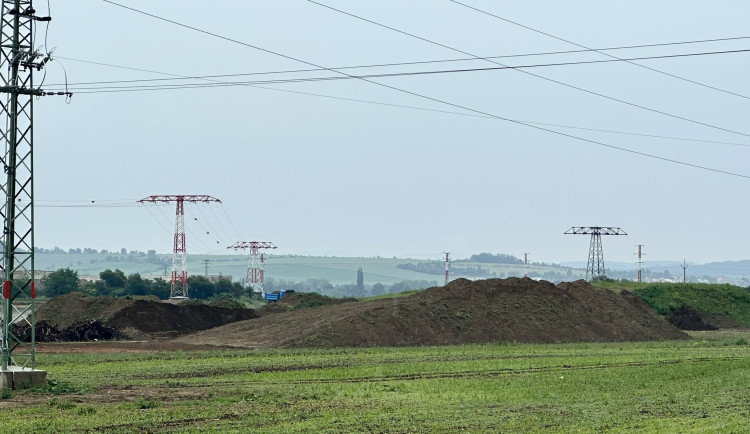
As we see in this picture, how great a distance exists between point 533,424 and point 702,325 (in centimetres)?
8954

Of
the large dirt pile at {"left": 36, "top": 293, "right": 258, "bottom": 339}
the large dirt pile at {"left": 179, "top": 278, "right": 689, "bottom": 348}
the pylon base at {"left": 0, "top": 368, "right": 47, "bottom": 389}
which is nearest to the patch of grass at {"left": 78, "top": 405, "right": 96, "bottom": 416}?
the pylon base at {"left": 0, "top": 368, "right": 47, "bottom": 389}

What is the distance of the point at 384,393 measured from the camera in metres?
39.4

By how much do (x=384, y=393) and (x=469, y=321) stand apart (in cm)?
4473

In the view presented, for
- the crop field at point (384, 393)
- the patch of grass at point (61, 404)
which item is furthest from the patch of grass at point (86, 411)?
the patch of grass at point (61, 404)

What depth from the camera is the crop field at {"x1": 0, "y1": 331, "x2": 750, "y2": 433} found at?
2934 centimetres

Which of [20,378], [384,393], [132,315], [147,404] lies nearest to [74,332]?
[132,315]

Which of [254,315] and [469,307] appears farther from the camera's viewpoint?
[254,315]

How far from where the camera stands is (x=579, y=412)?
106 ft

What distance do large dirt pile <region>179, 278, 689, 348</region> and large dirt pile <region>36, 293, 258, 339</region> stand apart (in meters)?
13.4

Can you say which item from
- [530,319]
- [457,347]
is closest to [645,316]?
[530,319]

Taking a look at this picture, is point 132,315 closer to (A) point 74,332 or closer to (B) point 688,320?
(A) point 74,332

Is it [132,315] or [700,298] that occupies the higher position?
[700,298]

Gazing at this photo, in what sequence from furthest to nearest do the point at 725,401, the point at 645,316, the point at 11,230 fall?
the point at 645,316, the point at 11,230, the point at 725,401

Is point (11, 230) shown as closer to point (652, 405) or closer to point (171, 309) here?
point (652, 405)
